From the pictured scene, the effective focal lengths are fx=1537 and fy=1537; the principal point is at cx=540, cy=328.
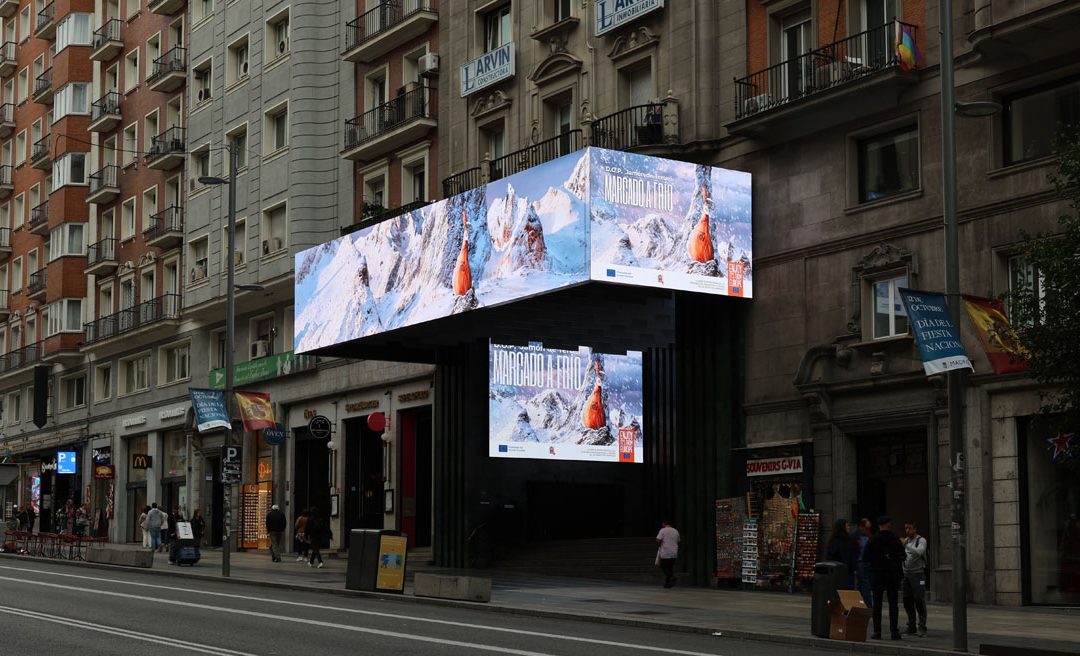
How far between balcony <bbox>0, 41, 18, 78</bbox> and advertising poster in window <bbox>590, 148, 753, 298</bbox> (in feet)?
177

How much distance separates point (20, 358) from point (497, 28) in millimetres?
39301

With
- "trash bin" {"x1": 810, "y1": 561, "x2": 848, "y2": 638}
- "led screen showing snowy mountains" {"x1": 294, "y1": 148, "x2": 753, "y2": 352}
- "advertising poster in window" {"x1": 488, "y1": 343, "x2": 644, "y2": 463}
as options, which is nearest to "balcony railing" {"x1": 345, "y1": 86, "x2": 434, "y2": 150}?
"led screen showing snowy mountains" {"x1": 294, "y1": 148, "x2": 753, "y2": 352}

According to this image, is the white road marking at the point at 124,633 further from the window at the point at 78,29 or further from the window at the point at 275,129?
the window at the point at 78,29

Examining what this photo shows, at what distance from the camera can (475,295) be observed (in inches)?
1300

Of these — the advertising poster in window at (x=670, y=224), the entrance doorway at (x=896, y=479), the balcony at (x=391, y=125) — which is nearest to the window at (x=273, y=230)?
the balcony at (x=391, y=125)

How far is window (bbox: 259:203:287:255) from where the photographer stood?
1933 inches

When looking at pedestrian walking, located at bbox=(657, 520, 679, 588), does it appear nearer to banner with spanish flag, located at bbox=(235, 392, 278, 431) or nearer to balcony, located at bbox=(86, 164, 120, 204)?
banner with spanish flag, located at bbox=(235, 392, 278, 431)

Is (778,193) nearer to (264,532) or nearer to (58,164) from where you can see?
(264,532)

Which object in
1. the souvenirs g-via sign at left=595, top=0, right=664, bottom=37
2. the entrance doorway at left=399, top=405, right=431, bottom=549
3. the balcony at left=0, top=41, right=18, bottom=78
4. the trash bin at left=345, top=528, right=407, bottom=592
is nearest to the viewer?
the trash bin at left=345, top=528, right=407, bottom=592

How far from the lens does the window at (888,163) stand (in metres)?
28.8

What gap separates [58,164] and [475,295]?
40.1 metres

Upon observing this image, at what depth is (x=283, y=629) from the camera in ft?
63.6

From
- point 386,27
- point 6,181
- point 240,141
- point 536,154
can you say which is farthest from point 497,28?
point 6,181

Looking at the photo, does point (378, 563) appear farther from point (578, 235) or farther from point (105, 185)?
point (105, 185)
